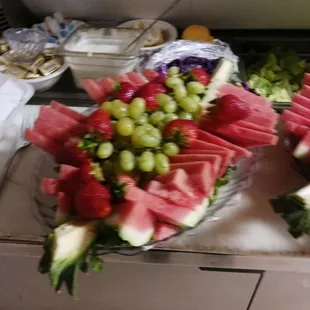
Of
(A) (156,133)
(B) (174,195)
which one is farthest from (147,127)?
(B) (174,195)

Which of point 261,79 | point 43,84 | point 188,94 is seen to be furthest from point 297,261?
point 43,84

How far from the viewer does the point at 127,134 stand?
648 millimetres

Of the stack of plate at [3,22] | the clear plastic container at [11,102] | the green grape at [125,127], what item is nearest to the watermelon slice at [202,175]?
the green grape at [125,127]

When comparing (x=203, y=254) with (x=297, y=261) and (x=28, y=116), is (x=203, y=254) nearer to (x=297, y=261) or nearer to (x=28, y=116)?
(x=297, y=261)

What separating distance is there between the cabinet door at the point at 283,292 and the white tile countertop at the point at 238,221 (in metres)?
0.09

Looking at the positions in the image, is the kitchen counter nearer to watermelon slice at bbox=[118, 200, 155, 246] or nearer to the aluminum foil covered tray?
watermelon slice at bbox=[118, 200, 155, 246]

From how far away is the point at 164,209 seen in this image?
0.59m

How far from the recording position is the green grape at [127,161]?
24.1 inches

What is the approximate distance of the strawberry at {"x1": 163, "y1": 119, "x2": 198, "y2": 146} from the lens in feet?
2.13

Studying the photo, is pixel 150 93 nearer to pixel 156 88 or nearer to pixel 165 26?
pixel 156 88

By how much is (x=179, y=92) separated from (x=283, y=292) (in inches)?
16.4

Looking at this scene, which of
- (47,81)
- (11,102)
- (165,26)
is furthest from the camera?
(165,26)

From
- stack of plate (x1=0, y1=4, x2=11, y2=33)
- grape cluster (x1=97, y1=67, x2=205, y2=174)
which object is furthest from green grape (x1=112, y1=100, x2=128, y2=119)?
stack of plate (x1=0, y1=4, x2=11, y2=33)

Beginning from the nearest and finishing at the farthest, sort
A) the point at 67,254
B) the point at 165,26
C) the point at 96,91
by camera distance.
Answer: the point at 67,254
the point at 96,91
the point at 165,26
